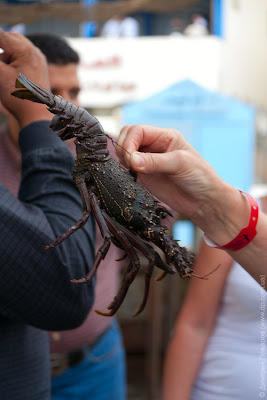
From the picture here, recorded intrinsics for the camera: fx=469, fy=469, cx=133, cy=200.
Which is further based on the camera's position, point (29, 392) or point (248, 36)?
point (248, 36)

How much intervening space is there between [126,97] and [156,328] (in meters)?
5.34

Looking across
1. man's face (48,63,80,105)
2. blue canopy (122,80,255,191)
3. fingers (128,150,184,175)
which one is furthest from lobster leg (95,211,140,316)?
blue canopy (122,80,255,191)

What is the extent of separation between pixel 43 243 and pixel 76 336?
1.14 metres

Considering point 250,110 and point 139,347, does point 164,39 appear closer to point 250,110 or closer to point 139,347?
point 250,110

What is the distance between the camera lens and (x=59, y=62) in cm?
242

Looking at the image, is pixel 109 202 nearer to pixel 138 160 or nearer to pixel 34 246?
pixel 138 160

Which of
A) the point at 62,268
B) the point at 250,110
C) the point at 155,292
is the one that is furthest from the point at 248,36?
the point at 62,268

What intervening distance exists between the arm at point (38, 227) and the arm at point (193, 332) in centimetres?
51

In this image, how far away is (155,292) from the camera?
3691 millimetres

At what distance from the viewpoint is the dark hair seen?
2.39 m

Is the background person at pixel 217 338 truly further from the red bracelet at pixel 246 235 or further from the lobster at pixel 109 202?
the lobster at pixel 109 202

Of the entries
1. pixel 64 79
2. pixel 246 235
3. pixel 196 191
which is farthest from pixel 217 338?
pixel 64 79

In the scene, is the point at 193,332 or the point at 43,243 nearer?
the point at 43,243

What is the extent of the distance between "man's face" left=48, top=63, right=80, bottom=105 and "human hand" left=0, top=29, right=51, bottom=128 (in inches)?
44.5
